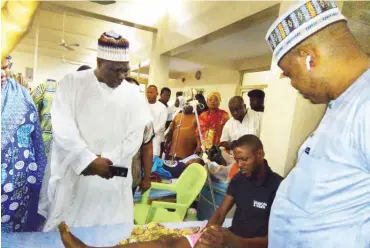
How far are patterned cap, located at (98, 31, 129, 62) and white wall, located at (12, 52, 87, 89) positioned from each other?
1138 cm

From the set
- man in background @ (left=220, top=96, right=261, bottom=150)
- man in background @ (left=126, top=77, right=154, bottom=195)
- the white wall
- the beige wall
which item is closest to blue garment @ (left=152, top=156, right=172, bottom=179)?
man in background @ (left=220, top=96, right=261, bottom=150)

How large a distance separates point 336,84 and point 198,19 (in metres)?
4.28

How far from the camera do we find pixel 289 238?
0.96 meters

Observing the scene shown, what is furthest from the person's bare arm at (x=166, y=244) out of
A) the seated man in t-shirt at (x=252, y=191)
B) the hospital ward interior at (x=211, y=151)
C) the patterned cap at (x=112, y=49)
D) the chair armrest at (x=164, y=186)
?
the chair armrest at (x=164, y=186)

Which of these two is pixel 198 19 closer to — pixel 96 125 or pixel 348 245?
pixel 96 125

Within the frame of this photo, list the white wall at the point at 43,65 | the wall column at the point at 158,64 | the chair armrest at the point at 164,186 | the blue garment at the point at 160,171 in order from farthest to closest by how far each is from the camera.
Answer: the white wall at the point at 43,65, the wall column at the point at 158,64, the blue garment at the point at 160,171, the chair armrest at the point at 164,186

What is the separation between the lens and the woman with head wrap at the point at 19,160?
5.91 feet

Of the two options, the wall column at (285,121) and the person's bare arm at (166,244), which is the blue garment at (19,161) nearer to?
the person's bare arm at (166,244)

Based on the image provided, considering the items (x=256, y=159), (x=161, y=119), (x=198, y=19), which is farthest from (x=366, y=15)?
(x=161, y=119)

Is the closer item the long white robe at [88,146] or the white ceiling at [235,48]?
the long white robe at [88,146]

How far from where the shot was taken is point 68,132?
5.63ft

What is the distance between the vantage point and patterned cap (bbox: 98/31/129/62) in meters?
1.80

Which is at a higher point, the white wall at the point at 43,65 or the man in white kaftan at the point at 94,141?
the white wall at the point at 43,65

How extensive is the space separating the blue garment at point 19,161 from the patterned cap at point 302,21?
1604mm
